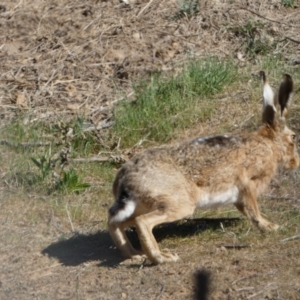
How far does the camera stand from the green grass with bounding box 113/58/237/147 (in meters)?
8.99

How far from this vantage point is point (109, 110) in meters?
9.38

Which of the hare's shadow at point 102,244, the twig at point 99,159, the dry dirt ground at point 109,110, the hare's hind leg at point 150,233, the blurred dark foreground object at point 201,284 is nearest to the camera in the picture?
the blurred dark foreground object at point 201,284

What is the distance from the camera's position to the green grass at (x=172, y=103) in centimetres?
899

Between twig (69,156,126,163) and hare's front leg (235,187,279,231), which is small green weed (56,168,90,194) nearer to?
twig (69,156,126,163)

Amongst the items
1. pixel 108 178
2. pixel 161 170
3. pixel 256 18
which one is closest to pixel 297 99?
pixel 256 18

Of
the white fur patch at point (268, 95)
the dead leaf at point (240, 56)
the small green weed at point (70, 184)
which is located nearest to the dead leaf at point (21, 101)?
the small green weed at point (70, 184)

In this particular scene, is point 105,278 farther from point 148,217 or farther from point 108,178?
point 108,178

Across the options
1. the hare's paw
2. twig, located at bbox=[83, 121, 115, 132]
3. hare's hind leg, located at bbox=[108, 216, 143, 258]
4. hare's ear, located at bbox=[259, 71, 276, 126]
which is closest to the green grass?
twig, located at bbox=[83, 121, 115, 132]

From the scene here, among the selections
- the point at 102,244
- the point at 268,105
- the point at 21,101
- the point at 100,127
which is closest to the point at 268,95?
the point at 268,105

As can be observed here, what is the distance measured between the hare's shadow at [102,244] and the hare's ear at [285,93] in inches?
42.4

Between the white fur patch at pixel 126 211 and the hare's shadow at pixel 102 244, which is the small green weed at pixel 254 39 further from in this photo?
the white fur patch at pixel 126 211

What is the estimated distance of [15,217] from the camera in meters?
7.54

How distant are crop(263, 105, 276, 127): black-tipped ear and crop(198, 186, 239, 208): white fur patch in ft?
2.85

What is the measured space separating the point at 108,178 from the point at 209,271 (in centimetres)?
243
